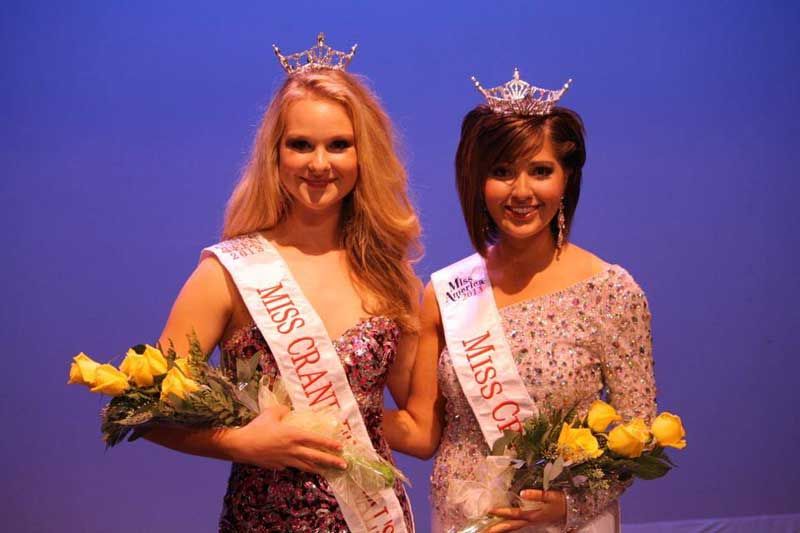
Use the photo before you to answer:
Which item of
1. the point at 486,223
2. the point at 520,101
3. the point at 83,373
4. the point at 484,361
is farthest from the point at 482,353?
the point at 83,373

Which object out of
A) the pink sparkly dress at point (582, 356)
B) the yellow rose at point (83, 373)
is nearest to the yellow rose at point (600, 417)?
the pink sparkly dress at point (582, 356)

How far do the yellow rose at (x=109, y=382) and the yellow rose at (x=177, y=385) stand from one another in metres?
0.07

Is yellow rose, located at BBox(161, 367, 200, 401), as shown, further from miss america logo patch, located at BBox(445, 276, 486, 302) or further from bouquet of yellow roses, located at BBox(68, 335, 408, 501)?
miss america logo patch, located at BBox(445, 276, 486, 302)

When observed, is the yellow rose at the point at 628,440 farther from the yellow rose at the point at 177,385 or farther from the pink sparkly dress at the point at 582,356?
the yellow rose at the point at 177,385

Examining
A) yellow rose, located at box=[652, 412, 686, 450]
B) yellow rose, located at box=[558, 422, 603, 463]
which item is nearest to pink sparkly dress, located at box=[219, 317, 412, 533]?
yellow rose, located at box=[558, 422, 603, 463]

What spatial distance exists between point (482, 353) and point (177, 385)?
26.6 inches

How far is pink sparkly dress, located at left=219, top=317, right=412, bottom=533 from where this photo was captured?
200cm

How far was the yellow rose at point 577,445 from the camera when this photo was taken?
189 centimetres

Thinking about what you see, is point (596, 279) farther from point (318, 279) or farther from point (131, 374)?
point (131, 374)

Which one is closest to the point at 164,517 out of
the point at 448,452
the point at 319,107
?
the point at 448,452

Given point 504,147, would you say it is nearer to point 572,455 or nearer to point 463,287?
point 463,287

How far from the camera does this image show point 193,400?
1.83 meters

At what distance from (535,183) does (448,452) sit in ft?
1.96

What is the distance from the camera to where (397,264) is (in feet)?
7.34
